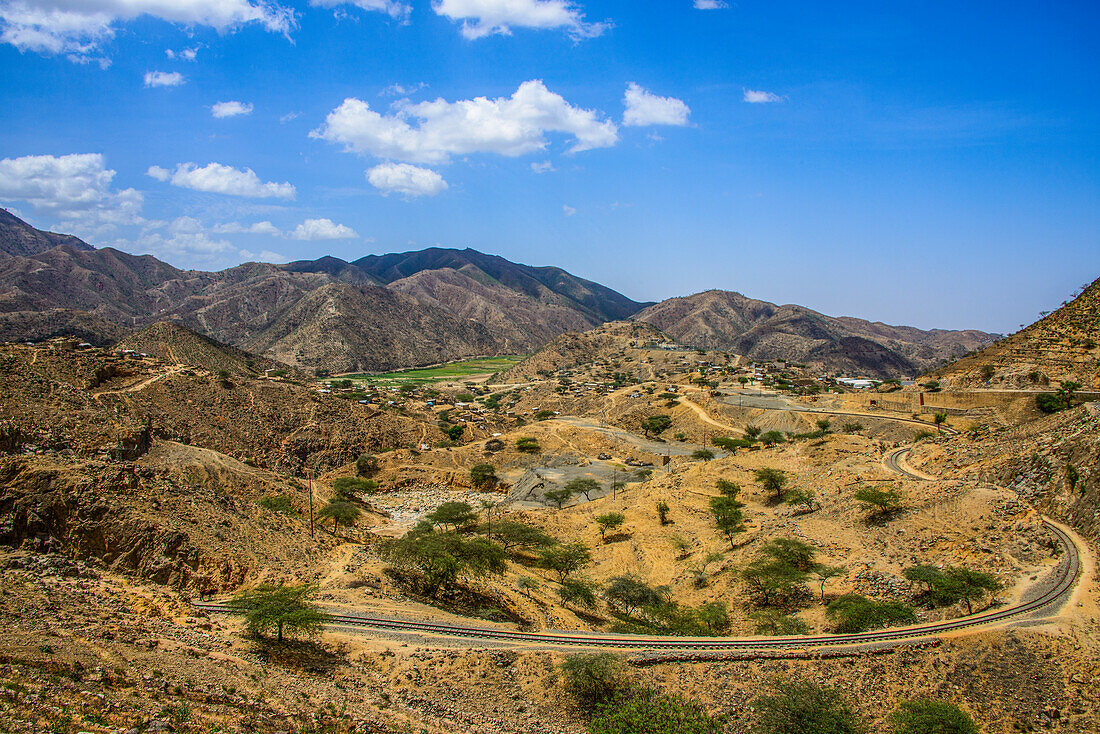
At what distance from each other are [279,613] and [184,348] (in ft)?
319

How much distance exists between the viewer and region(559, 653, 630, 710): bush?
17891mm

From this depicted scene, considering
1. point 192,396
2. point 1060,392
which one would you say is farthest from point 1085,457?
point 192,396

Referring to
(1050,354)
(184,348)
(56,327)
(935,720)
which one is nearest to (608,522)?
(935,720)

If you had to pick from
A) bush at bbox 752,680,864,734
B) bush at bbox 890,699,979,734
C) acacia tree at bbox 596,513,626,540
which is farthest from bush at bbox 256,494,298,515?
bush at bbox 890,699,979,734

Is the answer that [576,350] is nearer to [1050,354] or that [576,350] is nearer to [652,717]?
[1050,354]

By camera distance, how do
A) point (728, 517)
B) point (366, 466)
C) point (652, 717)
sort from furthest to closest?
point (366, 466)
point (728, 517)
point (652, 717)

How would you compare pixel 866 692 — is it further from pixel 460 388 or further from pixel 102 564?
pixel 460 388

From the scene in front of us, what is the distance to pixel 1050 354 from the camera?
63.0m

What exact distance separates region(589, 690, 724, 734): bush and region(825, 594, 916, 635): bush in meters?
8.94

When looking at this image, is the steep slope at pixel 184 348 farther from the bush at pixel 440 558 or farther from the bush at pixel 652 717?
the bush at pixel 652 717

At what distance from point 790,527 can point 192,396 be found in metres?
64.0

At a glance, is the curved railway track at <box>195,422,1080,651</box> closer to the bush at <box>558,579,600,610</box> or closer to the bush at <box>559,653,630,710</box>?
the bush at <box>559,653,630,710</box>

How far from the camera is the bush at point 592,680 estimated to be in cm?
1789

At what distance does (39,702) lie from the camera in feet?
31.9
